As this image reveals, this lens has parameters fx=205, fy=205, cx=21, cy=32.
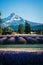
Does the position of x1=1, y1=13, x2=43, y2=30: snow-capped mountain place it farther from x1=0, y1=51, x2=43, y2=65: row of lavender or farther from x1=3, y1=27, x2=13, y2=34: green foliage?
x1=0, y1=51, x2=43, y2=65: row of lavender

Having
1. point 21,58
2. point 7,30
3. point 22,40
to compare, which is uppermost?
point 7,30

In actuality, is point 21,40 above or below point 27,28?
below

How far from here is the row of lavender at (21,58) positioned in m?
2.86

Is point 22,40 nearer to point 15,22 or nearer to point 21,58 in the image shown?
point 15,22

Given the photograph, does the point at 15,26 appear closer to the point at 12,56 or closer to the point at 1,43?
the point at 1,43

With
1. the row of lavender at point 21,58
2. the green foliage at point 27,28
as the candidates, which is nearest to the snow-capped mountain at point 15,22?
the green foliage at point 27,28

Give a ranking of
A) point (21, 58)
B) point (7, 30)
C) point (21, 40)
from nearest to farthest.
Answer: point (21, 58) < point (21, 40) < point (7, 30)

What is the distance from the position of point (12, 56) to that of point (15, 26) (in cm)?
168

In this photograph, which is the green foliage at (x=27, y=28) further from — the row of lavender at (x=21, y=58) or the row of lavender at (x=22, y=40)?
the row of lavender at (x=21, y=58)

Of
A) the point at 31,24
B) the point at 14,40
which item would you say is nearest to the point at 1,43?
the point at 14,40

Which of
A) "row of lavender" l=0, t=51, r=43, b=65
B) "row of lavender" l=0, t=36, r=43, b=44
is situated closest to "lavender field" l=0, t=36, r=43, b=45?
"row of lavender" l=0, t=36, r=43, b=44

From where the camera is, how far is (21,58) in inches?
114

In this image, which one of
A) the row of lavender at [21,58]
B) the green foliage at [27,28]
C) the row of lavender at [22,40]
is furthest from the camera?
the green foliage at [27,28]

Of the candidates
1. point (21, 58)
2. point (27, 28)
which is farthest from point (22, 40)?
point (21, 58)
